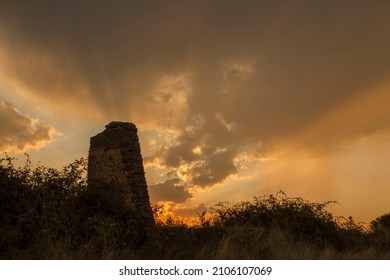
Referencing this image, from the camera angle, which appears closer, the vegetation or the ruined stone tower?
the vegetation

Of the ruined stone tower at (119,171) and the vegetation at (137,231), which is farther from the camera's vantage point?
the ruined stone tower at (119,171)

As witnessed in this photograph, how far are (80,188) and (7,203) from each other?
8.37 ft

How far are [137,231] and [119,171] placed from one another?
3.60m

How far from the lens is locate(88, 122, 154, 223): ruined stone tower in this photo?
16578mm

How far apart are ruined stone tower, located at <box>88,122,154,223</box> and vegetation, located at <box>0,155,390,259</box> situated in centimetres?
53

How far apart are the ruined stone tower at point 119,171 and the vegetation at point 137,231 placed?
0.53m

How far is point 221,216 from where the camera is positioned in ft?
61.9

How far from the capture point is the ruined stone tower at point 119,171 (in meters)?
16.6

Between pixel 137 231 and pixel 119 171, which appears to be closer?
pixel 137 231

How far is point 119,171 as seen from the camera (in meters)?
17.0

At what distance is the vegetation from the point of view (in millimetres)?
11250
